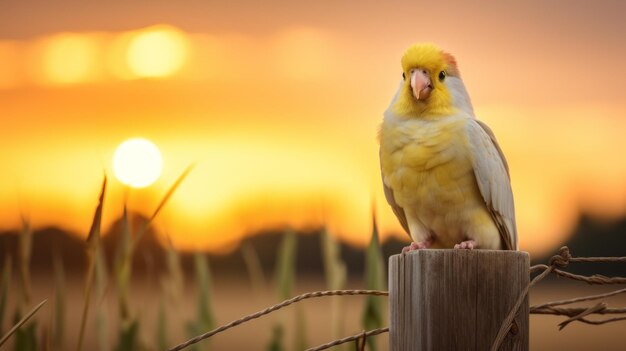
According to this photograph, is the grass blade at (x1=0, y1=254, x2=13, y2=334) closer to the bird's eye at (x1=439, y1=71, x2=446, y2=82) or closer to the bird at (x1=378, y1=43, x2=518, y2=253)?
the bird at (x1=378, y1=43, x2=518, y2=253)

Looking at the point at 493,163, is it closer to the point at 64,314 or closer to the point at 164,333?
the point at 164,333

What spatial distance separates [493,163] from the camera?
315 centimetres

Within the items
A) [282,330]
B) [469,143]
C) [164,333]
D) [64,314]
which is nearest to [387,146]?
[469,143]

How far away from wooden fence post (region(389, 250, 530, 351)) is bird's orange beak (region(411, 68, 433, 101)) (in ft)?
3.97

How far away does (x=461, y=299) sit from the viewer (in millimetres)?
2043

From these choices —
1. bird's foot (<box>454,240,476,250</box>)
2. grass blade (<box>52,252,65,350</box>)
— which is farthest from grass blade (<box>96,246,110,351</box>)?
bird's foot (<box>454,240,476,250</box>)

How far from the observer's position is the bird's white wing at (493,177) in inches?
121

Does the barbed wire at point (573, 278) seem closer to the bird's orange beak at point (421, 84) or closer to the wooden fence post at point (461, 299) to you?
the wooden fence post at point (461, 299)

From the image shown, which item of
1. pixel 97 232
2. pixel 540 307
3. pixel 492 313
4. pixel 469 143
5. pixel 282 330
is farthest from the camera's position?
pixel 282 330

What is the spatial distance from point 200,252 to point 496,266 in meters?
1.70

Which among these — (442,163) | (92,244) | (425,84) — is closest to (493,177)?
(442,163)

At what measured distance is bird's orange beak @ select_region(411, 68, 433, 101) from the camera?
3199mm

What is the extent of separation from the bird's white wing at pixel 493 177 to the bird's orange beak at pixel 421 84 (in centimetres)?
21

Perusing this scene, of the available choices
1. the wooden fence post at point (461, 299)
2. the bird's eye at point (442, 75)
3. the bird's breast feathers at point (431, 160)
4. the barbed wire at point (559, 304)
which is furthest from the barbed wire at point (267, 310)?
the bird's eye at point (442, 75)
